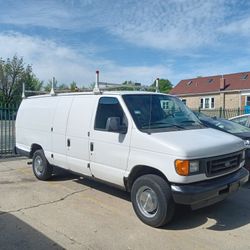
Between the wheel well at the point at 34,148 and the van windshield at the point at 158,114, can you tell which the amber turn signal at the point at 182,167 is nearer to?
the van windshield at the point at 158,114

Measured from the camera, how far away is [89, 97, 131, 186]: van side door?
5.28 metres

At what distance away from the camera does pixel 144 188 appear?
496 cm

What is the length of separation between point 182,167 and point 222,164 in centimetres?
86

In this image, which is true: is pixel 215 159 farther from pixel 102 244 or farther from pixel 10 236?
pixel 10 236

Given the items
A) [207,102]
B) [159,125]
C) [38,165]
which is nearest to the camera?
[159,125]

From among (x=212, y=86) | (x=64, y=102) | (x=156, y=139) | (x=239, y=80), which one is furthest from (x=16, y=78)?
(x=156, y=139)

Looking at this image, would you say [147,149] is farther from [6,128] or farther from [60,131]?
[6,128]

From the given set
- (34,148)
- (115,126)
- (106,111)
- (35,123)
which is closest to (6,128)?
(34,148)

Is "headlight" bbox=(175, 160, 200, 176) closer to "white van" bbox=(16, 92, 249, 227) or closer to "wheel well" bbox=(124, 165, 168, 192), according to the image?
"white van" bbox=(16, 92, 249, 227)

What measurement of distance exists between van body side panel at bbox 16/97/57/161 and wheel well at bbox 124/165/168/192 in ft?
8.31

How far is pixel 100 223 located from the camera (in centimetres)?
496

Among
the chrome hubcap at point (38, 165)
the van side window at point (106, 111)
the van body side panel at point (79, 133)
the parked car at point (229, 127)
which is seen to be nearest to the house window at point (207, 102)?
the parked car at point (229, 127)

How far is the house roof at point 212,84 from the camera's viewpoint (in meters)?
39.2

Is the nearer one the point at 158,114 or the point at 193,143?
the point at 193,143
